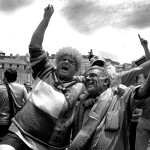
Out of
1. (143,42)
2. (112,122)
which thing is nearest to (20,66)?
(143,42)

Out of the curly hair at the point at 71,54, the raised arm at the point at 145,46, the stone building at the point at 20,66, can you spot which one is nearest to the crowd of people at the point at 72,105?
the curly hair at the point at 71,54

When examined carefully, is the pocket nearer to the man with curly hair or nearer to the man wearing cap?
the man with curly hair

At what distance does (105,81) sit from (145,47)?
1.28 m

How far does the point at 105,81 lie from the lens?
9.41 ft

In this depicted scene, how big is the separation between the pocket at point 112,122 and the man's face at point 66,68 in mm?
1073

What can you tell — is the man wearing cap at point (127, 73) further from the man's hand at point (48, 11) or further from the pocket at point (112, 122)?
the pocket at point (112, 122)

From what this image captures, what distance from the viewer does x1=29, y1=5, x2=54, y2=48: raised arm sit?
10.3 feet

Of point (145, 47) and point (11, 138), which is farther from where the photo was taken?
point (145, 47)

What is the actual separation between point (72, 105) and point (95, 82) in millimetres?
447

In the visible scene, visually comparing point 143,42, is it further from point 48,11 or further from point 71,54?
point 48,11

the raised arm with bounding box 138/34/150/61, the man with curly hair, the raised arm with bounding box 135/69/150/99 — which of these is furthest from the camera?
the raised arm with bounding box 138/34/150/61

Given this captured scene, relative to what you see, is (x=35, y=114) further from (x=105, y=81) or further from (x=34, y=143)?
(x=105, y=81)

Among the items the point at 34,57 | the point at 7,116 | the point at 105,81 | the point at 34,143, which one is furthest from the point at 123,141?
the point at 7,116

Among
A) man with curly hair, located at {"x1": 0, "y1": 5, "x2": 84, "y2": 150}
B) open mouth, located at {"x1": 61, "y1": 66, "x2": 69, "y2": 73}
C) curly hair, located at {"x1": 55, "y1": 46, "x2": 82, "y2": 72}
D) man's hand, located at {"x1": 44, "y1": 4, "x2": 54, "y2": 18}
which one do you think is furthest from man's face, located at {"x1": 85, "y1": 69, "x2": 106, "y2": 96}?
man's hand, located at {"x1": 44, "y1": 4, "x2": 54, "y2": 18}
